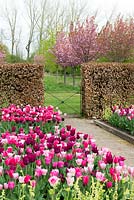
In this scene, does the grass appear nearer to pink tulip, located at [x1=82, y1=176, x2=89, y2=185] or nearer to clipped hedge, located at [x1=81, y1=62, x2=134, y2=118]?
clipped hedge, located at [x1=81, y1=62, x2=134, y2=118]

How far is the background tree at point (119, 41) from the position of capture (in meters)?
29.5

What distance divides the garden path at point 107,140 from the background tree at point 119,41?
16808mm

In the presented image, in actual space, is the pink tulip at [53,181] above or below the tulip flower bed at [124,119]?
above

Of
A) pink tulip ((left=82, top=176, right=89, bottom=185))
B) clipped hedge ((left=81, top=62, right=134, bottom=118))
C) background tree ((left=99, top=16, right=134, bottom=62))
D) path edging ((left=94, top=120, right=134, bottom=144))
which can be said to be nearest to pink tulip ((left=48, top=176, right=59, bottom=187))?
pink tulip ((left=82, top=176, right=89, bottom=185))

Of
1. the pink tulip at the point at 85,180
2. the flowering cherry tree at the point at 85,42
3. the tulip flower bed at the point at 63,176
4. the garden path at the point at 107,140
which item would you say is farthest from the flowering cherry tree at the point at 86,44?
the pink tulip at the point at 85,180

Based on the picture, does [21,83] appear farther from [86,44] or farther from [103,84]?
[86,44]

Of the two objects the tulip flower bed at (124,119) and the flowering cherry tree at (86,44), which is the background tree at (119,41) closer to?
the flowering cherry tree at (86,44)

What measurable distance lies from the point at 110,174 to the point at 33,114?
4.28 meters

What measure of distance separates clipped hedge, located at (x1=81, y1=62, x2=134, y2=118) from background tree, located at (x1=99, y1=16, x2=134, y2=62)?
15.6 metres

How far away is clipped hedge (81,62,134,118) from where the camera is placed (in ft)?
45.6

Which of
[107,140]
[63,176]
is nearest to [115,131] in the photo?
[107,140]

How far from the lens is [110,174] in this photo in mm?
3801

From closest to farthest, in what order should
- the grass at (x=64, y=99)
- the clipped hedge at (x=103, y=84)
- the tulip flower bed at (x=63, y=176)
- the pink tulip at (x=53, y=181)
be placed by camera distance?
the pink tulip at (x=53, y=181)
the tulip flower bed at (x=63, y=176)
the clipped hedge at (x=103, y=84)
the grass at (x=64, y=99)

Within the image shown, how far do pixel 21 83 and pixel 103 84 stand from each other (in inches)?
113
